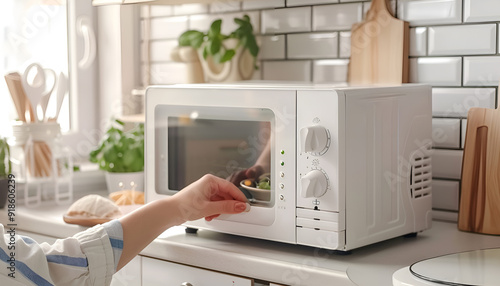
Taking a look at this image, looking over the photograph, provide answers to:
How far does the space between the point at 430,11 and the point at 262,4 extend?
0.49 meters

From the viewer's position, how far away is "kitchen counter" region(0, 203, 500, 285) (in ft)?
3.90

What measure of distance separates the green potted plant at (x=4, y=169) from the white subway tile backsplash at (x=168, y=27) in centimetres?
59

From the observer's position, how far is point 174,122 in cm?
148

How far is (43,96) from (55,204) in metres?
0.29

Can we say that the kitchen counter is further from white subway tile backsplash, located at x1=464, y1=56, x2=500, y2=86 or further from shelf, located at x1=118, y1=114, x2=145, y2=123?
shelf, located at x1=118, y1=114, x2=145, y2=123

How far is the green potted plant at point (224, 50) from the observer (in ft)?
6.10

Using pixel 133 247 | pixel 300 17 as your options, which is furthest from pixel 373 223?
pixel 300 17

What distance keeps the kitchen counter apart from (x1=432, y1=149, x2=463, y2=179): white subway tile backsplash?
0.38 feet

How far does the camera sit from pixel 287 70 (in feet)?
6.08

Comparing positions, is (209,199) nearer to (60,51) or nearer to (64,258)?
(64,258)

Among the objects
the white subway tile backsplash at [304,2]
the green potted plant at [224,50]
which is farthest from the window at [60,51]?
the white subway tile backsplash at [304,2]

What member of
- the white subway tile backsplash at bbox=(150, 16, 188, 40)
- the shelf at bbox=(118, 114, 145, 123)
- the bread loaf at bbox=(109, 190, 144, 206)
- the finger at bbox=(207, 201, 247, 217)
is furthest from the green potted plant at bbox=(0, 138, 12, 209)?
the finger at bbox=(207, 201, 247, 217)

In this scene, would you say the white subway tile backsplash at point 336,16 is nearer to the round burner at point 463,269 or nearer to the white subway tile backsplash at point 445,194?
the white subway tile backsplash at point 445,194

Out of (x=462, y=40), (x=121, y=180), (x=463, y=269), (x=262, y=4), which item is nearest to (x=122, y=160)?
(x=121, y=180)
